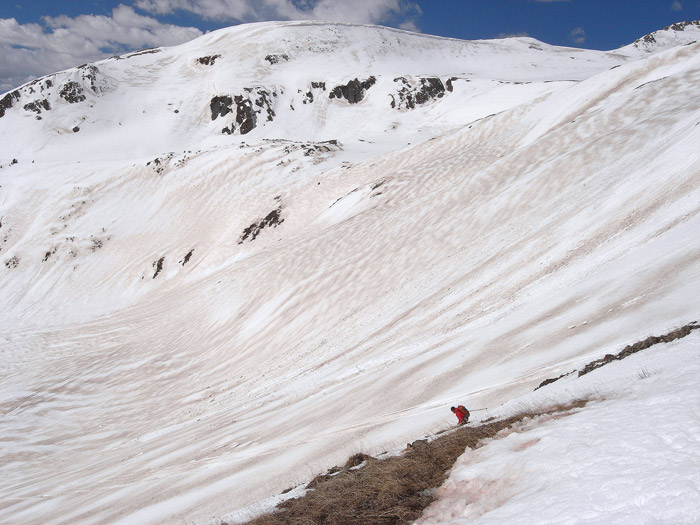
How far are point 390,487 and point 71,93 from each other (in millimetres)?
102429

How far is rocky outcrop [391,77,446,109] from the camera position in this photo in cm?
7606

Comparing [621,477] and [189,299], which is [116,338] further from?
[621,477]

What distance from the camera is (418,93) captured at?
7669 centimetres

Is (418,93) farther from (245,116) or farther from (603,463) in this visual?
(603,463)

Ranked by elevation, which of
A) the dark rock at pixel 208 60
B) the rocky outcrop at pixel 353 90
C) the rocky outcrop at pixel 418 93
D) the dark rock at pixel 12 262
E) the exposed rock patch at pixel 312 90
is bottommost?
the dark rock at pixel 12 262

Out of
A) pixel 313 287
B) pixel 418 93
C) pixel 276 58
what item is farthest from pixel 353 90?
pixel 313 287

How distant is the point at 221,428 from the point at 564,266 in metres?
11.3

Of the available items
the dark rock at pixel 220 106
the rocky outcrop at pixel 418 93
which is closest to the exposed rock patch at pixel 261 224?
the rocky outcrop at pixel 418 93

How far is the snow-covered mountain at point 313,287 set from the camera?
10.4 m

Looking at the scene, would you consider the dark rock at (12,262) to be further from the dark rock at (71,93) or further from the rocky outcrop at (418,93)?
the rocky outcrop at (418,93)

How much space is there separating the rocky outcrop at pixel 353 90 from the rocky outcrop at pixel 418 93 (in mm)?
7149

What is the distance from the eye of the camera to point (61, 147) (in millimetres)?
77250

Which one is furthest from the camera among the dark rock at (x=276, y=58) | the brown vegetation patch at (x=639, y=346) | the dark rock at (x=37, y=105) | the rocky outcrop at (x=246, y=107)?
the dark rock at (x=276, y=58)

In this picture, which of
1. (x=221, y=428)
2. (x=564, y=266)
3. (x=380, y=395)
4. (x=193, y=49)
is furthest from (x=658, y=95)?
(x=193, y=49)
